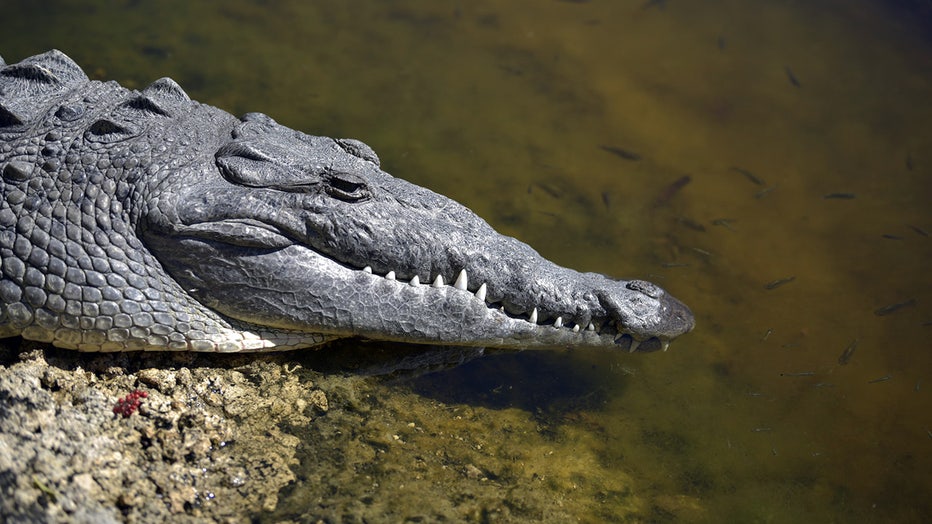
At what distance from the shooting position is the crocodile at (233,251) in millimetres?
3623

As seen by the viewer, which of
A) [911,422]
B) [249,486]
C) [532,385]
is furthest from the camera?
[911,422]

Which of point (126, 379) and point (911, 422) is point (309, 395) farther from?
point (911, 422)

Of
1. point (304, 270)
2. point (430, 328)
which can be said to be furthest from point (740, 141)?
point (304, 270)

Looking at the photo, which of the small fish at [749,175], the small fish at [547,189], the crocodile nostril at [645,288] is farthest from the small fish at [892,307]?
the small fish at [547,189]

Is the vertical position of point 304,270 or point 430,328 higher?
point 304,270

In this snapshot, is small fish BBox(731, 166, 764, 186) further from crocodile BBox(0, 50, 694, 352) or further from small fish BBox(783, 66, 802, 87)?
crocodile BBox(0, 50, 694, 352)

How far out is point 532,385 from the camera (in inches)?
171

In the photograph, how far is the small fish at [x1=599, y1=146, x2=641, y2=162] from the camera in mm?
6301

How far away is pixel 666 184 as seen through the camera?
6109 millimetres

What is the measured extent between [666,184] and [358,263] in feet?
9.96

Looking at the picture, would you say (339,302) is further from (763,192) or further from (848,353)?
(763,192)

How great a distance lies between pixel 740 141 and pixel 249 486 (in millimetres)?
4940

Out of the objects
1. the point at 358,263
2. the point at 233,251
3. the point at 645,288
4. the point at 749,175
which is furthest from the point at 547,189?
the point at 233,251

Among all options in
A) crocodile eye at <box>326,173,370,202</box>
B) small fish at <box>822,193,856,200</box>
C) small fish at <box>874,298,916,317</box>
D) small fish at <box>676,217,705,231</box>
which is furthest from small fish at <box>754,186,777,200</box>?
crocodile eye at <box>326,173,370,202</box>
